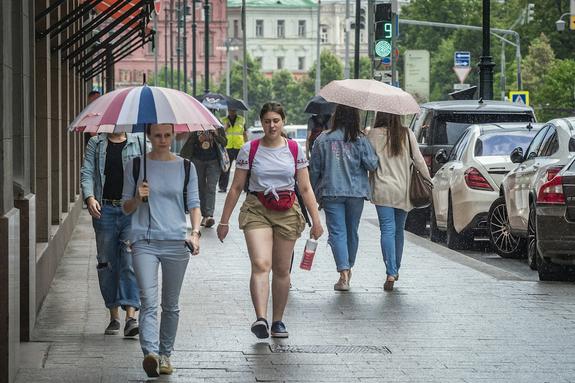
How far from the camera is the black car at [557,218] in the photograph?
14.6m

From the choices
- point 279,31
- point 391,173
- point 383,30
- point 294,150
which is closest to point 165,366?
point 294,150

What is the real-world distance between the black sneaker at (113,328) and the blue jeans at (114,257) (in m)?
0.12

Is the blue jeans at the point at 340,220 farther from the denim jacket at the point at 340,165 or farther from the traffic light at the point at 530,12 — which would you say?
the traffic light at the point at 530,12

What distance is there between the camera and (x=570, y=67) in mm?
67062

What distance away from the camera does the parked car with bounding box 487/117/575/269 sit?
15.8 m

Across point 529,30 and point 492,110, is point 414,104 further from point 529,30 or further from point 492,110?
point 529,30

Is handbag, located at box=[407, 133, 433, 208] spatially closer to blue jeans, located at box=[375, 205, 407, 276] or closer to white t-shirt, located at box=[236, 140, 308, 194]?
blue jeans, located at box=[375, 205, 407, 276]

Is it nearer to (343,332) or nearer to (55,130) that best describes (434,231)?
(55,130)

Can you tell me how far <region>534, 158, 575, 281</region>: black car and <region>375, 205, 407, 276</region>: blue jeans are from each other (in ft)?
4.52

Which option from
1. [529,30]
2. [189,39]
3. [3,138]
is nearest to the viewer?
[3,138]

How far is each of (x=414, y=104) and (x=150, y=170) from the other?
5.20 metres

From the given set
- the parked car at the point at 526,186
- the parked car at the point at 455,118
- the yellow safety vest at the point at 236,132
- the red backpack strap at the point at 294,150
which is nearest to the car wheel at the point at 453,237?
the parked car at the point at 526,186

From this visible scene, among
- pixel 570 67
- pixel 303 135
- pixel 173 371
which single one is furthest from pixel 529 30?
pixel 173 371

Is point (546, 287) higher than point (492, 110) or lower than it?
lower
